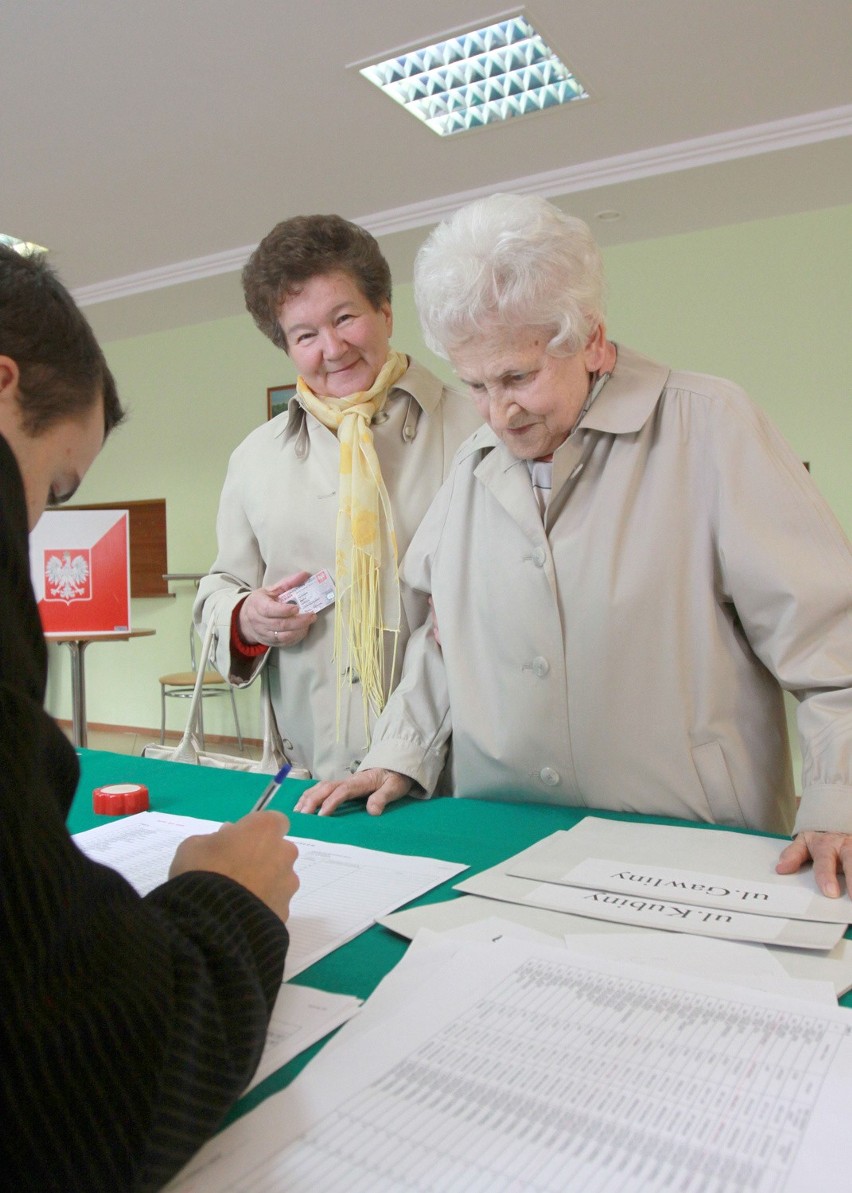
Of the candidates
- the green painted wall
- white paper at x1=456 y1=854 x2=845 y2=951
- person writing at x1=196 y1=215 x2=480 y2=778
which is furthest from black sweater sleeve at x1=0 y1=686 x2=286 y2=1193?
the green painted wall

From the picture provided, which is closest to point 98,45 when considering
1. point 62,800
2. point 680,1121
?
point 62,800

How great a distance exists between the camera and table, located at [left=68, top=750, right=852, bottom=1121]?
0.84 meters

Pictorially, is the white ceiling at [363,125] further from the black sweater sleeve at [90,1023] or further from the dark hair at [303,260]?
the black sweater sleeve at [90,1023]

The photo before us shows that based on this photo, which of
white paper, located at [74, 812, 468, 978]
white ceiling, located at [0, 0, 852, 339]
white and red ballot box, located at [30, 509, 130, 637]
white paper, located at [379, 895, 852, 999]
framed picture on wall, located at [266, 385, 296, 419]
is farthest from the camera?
framed picture on wall, located at [266, 385, 296, 419]

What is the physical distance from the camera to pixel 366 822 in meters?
1.30

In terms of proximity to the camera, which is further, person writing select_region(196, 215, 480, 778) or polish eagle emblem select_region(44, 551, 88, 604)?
polish eagle emblem select_region(44, 551, 88, 604)

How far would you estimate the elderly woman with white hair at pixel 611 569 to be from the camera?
123cm

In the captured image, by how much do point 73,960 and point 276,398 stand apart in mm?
5848

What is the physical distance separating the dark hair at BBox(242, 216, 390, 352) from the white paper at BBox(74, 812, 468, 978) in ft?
3.40

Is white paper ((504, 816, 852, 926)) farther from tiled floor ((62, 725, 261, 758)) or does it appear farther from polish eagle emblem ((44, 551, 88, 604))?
tiled floor ((62, 725, 261, 758))

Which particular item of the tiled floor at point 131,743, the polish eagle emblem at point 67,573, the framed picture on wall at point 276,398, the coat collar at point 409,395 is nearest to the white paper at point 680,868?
the coat collar at point 409,395

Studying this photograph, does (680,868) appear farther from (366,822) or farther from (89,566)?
(89,566)

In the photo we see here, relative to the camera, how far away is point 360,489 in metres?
1.86

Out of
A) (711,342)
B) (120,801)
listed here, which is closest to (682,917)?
(120,801)
